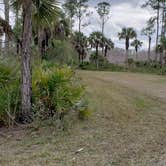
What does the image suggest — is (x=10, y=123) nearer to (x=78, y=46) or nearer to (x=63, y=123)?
(x=63, y=123)

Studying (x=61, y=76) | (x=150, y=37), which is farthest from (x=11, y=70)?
(x=150, y=37)

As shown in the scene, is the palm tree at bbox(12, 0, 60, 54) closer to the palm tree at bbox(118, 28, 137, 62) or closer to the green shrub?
the green shrub

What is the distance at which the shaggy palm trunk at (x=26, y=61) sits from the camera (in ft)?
26.9

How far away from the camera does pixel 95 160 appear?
583 cm

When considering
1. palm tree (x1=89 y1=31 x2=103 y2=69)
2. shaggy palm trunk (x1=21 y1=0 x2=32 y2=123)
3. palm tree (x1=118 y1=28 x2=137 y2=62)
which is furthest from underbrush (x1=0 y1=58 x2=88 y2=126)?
palm tree (x1=118 y1=28 x2=137 y2=62)

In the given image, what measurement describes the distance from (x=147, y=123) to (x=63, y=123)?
249cm

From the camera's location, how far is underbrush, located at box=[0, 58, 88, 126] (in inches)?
328

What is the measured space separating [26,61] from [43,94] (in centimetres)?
107

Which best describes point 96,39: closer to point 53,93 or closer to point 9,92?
point 53,93

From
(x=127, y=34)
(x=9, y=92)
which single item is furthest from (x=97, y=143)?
(x=127, y=34)

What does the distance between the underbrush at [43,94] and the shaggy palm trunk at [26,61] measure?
18 cm

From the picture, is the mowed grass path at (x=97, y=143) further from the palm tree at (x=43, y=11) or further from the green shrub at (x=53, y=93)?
the palm tree at (x=43, y=11)

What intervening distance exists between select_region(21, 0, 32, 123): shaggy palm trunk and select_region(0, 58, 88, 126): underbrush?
0.60ft

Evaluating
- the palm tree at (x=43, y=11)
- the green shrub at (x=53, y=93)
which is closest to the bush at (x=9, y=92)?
the green shrub at (x=53, y=93)
